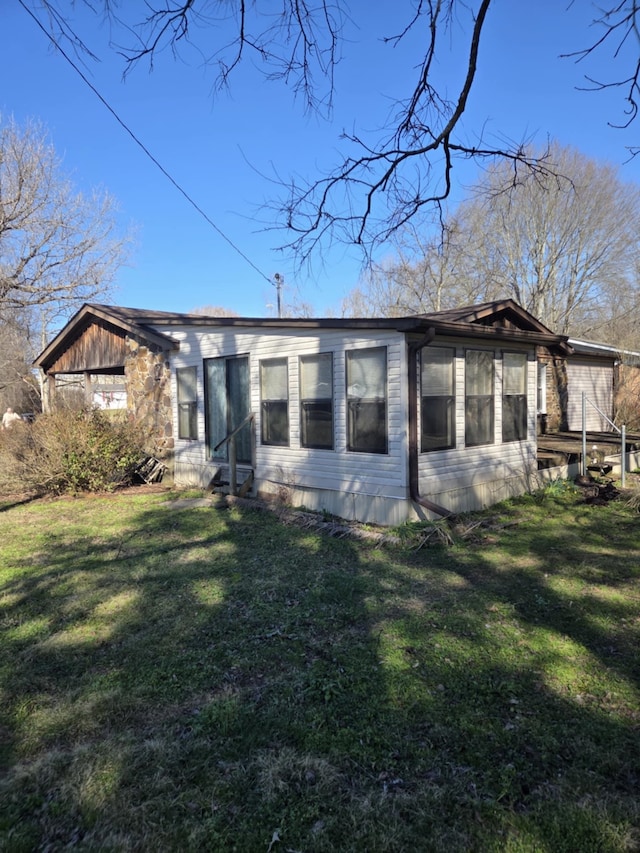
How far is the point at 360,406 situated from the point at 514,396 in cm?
311

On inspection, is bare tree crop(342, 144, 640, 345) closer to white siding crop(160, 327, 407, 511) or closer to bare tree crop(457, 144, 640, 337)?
bare tree crop(457, 144, 640, 337)

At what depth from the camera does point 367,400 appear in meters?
7.40

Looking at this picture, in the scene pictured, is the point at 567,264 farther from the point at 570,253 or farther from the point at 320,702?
the point at 320,702

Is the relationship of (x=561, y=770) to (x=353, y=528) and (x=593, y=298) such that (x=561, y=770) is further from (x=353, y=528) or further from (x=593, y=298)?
(x=593, y=298)

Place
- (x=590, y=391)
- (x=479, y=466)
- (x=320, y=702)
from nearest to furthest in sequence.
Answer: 1. (x=320, y=702)
2. (x=479, y=466)
3. (x=590, y=391)

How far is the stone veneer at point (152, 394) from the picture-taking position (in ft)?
36.9

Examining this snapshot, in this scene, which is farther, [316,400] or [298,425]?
[298,425]

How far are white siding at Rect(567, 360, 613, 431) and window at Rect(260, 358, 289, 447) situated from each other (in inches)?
366

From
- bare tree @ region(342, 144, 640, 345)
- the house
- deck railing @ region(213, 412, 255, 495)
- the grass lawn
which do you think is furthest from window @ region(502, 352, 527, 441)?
bare tree @ region(342, 144, 640, 345)

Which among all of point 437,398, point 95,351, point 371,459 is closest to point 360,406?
point 371,459

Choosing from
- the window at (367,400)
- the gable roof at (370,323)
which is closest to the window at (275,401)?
the gable roof at (370,323)

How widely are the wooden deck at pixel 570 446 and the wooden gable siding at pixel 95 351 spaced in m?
9.00

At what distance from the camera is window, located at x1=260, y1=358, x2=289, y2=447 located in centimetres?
866

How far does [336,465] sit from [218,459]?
316 cm
